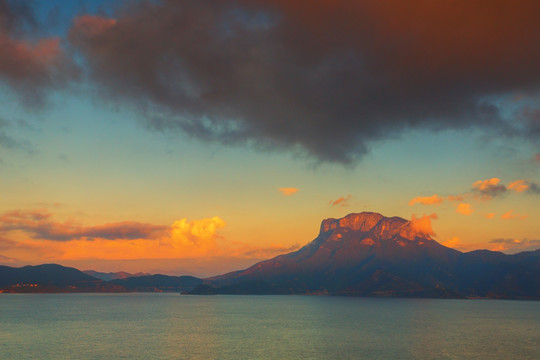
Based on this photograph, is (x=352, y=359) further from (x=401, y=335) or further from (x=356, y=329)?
(x=356, y=329)

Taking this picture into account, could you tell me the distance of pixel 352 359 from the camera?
116m

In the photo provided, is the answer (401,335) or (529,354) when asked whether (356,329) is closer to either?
(401,335)

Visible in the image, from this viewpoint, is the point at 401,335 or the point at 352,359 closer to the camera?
the point at 352,359

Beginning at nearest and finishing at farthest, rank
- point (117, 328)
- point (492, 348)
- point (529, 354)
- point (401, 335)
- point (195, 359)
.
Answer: point (195, 359) < point (529, 354) < point (492, 348) < point (401, 335) < point (117, 328)

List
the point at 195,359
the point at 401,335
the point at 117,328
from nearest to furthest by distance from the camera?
the point at 195,359 < the point at 401,335 < the point at 117,328

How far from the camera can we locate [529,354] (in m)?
128

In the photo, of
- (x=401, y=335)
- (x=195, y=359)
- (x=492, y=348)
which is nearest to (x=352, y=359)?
(x=195, y=359)

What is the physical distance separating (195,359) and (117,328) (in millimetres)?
86022

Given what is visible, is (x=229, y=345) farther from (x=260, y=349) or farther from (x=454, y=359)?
(x=454, y=359)

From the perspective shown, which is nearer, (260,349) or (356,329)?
(260,349)

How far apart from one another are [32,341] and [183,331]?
175 ft

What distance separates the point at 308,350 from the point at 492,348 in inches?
2161

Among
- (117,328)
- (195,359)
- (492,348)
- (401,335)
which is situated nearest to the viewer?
(195,359)

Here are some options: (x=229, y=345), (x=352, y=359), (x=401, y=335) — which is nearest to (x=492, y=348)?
(x=401, y=335)
